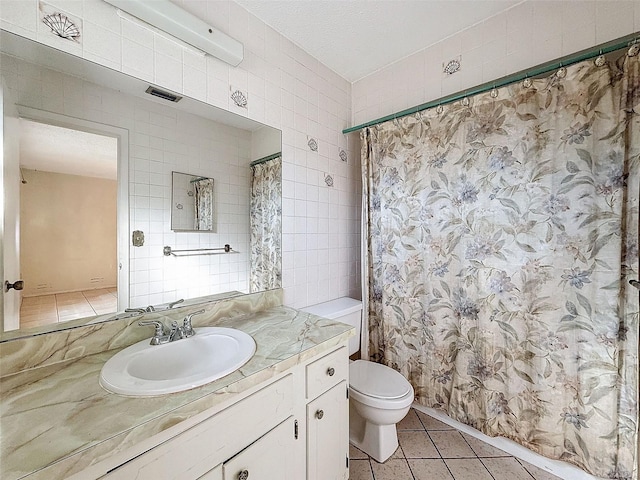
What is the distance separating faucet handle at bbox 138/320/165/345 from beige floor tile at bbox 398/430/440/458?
1.45m

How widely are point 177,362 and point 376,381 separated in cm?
107

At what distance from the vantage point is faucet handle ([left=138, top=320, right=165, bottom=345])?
982 millimetres

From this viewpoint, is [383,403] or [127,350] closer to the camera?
[127,350]

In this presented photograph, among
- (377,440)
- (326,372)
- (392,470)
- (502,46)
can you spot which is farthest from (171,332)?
(502,46)

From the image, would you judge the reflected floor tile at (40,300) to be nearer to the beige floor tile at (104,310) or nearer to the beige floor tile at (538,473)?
the beige floor tile at (104,310)

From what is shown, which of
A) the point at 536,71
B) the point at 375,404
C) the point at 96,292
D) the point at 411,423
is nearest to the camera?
the point at 96,292

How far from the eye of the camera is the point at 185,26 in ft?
3.54

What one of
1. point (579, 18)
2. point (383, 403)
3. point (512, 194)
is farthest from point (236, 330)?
point (579, 18)

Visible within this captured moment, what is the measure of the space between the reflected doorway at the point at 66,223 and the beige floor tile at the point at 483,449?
1984 millimetres

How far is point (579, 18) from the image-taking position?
3.95 ft

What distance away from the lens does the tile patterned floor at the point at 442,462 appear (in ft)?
4.30

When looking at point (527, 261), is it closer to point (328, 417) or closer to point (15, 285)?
point (328, 417)

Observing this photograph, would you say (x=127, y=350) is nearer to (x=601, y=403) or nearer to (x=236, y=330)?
(x=236, y=330)

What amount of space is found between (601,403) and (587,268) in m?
0.59
